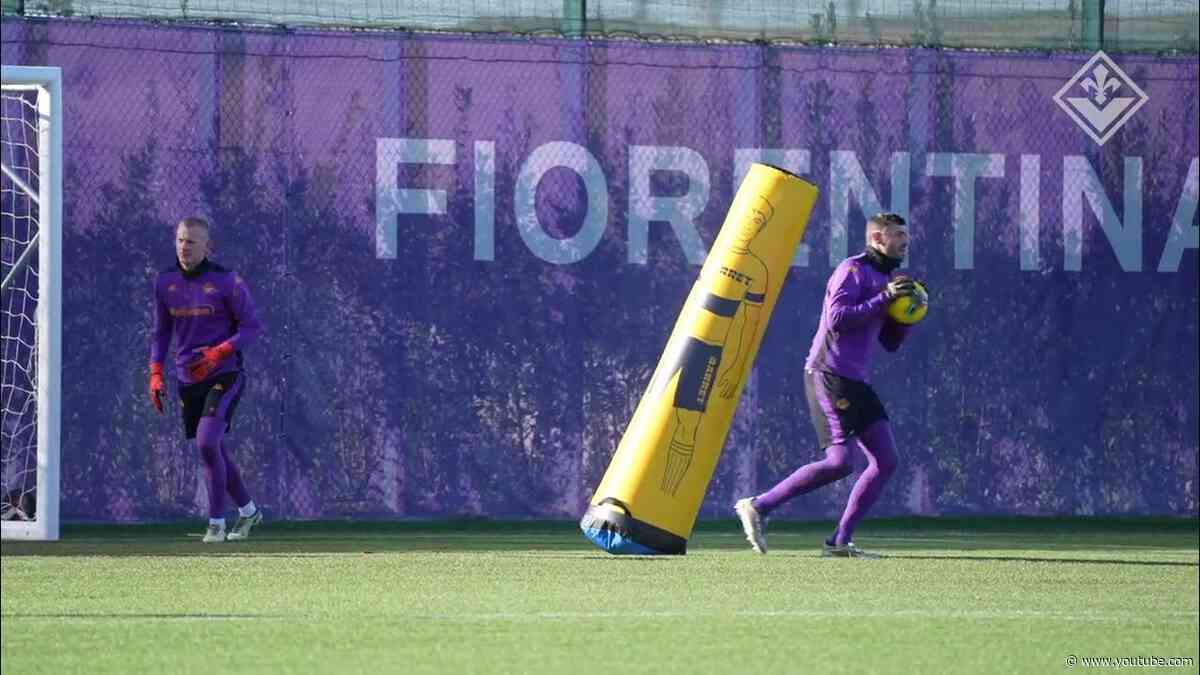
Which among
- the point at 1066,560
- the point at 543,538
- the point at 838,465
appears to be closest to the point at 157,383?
the point at 543,538

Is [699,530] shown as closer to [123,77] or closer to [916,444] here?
[916,444]

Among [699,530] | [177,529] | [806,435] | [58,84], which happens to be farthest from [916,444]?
[58,84]

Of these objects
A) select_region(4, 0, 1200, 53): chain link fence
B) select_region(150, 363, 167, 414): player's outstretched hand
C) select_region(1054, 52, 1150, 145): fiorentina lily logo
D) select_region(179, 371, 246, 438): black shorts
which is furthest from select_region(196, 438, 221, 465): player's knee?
select_region(1054, 52, 1150, 145): fiorentina lily logo

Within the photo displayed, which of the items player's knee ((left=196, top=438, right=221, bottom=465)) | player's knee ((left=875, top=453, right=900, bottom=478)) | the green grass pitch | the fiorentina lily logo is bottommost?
the green grass pitch

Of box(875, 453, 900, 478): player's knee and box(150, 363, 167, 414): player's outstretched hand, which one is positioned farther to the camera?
box(150, 363, 167, 414): player's outstretched hand

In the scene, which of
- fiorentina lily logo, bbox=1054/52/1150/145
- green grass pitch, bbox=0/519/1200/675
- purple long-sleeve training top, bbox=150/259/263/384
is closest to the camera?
green grass pitch, bbox=0/519/1200/675

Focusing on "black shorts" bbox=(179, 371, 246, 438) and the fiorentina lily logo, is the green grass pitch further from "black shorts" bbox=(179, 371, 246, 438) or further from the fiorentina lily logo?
the fiorentina lily logo

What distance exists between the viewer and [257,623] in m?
8.69

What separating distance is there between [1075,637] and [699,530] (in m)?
6.53

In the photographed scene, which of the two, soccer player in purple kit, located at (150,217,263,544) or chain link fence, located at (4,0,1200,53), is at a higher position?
chain link fence, located at (4,0,1200,53)

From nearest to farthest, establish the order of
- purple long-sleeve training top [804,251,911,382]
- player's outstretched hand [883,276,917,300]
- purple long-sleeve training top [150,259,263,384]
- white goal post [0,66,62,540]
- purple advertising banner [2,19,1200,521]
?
player's outstretched hand [883,276,917,300]
purple long-sleeve training top [804,251,911,382]
purple long-sleeve training top [150,259,263,384]
white goal post [0,66,62,540]
purple advertising banner [2,19,1200,521]

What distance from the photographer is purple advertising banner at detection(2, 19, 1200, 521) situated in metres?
14.6

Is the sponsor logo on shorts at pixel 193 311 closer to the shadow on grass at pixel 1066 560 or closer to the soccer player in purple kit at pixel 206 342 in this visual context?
the soccer player in purple kit at pixel 206 342

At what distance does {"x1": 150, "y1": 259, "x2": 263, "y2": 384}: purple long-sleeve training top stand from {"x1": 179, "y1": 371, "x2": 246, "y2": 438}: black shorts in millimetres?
49
